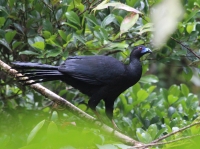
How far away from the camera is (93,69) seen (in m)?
2.85

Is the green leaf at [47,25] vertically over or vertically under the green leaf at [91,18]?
under

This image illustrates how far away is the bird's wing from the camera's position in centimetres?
272

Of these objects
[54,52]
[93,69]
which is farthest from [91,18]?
[93,69]

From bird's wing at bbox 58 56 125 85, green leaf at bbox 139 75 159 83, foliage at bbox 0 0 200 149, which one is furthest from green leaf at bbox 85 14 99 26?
green leaf at bbox 139 75 159 83

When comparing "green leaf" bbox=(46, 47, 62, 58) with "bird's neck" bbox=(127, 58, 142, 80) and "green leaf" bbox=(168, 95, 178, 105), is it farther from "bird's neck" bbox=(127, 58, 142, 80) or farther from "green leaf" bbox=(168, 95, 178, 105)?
"green leaf" bbox=(168, 95, 178, 105)

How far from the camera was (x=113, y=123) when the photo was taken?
283 centimetres

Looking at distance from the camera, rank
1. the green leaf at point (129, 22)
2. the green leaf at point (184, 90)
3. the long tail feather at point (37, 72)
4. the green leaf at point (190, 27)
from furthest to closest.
Result: the green leaf at point (184, 90), the green leaf at point (190, 27), the long tail feather at point (37, 72), the green leaf at point (129, 22)

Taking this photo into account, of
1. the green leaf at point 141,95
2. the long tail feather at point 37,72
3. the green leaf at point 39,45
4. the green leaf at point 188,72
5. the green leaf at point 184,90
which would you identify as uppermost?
the green leaf at point 39,45

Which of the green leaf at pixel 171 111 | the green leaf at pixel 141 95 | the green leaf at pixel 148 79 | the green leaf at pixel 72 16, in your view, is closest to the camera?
the green leaf at pixel 72 16

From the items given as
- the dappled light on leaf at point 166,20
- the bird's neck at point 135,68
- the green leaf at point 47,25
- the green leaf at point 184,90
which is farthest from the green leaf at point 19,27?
the dappled light on leaf at point 166,20

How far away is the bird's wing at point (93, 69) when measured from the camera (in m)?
2.72

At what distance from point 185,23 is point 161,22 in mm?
1946

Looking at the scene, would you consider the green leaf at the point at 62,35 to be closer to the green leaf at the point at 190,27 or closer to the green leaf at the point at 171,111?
the green leaf at the point at 190,27

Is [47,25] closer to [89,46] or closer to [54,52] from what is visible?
[54,52]
